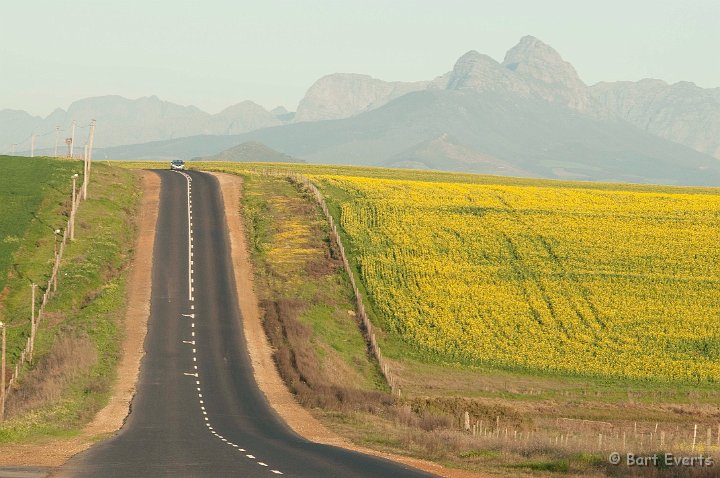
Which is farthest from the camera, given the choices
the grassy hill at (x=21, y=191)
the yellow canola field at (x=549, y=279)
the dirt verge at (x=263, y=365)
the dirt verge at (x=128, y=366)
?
the grassy hill at (x=21, y=191)

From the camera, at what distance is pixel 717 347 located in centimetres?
7856

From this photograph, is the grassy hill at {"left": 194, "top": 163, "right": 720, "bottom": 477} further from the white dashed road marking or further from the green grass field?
the green grass field

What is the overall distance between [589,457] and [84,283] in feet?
189

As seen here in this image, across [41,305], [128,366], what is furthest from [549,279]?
[41,305]

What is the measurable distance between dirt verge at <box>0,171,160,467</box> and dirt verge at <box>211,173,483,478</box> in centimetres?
Answer: 724

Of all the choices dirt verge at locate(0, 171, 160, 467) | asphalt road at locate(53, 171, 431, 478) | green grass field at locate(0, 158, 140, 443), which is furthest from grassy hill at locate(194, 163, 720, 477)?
green grass field at locate(0, 158, 140, 443)

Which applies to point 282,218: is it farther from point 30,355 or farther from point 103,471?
point 103,471

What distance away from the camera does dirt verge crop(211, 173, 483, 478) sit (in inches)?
1640

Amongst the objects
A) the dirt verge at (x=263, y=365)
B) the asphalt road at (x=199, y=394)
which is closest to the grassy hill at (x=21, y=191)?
the asphalt road at (x=199, y=394)

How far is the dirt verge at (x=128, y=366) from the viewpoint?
40.4 metres

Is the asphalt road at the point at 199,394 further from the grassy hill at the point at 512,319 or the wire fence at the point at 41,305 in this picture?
the wire fence at the point at 41,305

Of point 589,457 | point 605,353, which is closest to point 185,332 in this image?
point 605,353

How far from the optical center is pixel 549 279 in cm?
9225

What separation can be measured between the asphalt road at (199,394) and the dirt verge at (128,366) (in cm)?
68
